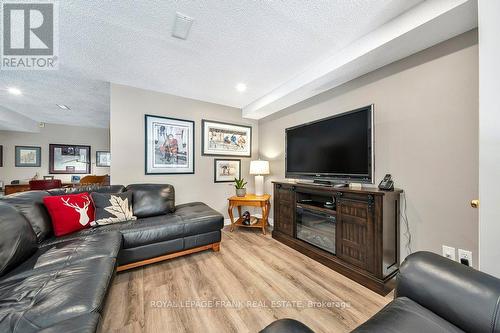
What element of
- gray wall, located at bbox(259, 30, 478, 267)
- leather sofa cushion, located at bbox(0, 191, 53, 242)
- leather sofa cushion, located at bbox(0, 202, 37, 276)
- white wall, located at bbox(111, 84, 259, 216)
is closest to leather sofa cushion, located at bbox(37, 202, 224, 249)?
leather sofa cushion, located at bbox(0, 191, 53, 242)

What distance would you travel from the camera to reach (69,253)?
1369mm

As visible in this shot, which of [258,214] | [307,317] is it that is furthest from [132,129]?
[307,317]

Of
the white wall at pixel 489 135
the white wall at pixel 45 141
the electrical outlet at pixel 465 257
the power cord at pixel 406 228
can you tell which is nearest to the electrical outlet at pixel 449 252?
the electrical outlet at pixel 465 257

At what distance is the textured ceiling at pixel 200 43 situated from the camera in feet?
4.62

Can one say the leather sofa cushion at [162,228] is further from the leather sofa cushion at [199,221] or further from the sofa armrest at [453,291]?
the sofa armrest at [453,291]

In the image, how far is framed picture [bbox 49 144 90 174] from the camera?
16.1 ft

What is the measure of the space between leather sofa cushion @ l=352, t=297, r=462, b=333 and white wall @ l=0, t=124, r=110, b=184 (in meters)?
6.88

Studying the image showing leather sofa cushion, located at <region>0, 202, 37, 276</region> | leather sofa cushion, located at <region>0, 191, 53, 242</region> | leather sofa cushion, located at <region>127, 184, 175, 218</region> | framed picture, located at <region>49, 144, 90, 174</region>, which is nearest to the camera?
leather sofa cushion, located at <region>0, 202, 37, 276</region>

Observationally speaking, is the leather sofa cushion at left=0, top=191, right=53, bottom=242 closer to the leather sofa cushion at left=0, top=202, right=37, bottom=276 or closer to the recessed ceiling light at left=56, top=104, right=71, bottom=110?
the leather sofa cushion at left=0, top=202, right=37, bottom=276

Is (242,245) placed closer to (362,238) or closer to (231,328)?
(231,328)

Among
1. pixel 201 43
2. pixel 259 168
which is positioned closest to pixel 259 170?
pixel 259 168

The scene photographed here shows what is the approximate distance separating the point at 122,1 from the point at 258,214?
349cm

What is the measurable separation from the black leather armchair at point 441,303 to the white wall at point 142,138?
2.89 m

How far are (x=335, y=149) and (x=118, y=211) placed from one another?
8.66ft
